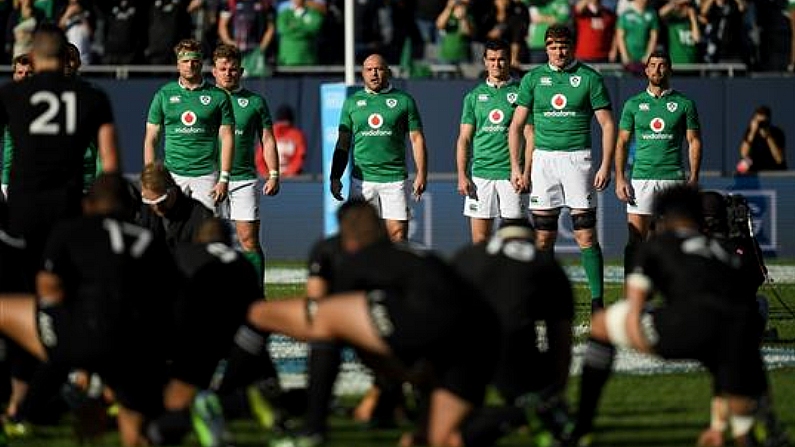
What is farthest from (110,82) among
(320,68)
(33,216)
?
(33,216)

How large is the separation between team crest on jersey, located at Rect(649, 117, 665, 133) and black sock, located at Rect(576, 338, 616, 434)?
7.31 metres

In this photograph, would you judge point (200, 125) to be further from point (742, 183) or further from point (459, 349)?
point (742, 183)

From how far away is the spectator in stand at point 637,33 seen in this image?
25281mm

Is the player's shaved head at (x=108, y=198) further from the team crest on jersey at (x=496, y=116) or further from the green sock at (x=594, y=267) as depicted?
the team crest on jersey at (x=496, y=116)

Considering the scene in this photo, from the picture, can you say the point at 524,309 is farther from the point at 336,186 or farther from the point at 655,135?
the point at 655,135

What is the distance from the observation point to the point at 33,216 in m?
11.9

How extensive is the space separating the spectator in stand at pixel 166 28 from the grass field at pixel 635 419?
12.4 meters

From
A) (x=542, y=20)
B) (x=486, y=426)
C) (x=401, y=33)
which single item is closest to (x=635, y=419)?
(x=486, y=426)

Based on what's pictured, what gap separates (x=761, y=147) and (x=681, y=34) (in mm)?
1889

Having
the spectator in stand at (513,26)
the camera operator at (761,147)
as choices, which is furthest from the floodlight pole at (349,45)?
the camera operator at (761,147)

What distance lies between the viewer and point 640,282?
10391mm

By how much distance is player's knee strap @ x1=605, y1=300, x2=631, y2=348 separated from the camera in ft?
34.2

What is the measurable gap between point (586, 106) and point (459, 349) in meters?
7.68

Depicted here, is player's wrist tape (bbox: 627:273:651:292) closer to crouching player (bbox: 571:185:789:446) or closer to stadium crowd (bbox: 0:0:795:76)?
crouching player (bbox: 571:185:789:446)
